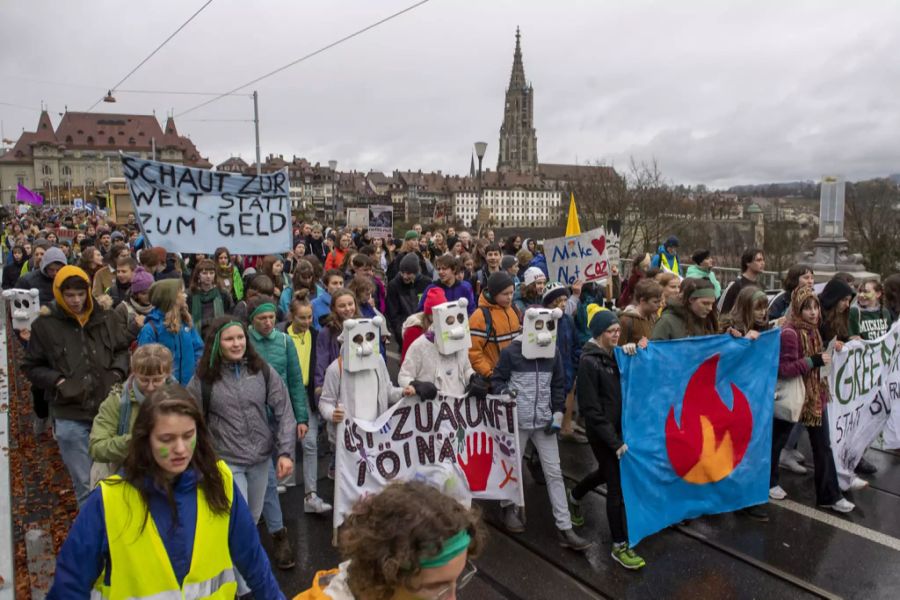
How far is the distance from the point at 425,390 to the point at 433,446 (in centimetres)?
49

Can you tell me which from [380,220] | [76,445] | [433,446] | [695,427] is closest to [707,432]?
[695,427]

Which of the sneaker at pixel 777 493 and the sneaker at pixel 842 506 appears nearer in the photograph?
the sneaker at pixel 842 506

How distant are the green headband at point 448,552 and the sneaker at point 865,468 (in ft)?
19.1

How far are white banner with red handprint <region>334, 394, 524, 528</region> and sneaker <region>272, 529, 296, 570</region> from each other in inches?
14.5

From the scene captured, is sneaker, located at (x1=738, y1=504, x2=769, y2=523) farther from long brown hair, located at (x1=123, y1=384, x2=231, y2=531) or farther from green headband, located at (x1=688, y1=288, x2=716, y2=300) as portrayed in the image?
long brown hair, located at (x1=123, y1=384, x2=231, y2=531)

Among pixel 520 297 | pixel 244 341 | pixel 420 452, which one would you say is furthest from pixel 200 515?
pixel 520 297

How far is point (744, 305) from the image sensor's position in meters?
5.50

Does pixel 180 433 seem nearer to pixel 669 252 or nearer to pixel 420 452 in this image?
pixel 420 452

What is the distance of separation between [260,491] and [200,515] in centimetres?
186

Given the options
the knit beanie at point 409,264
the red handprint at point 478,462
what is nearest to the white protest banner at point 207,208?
the knit beanie at point 409,264

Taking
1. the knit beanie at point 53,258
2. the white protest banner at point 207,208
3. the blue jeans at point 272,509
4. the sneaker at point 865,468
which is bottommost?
the sneaker at point 865,468

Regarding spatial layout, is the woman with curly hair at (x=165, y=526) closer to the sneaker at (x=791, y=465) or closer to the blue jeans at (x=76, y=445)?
the blue jeans at (x=76, y=445)

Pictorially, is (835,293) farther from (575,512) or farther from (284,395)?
(284,395)

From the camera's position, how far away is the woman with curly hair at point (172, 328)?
482 centimetres
